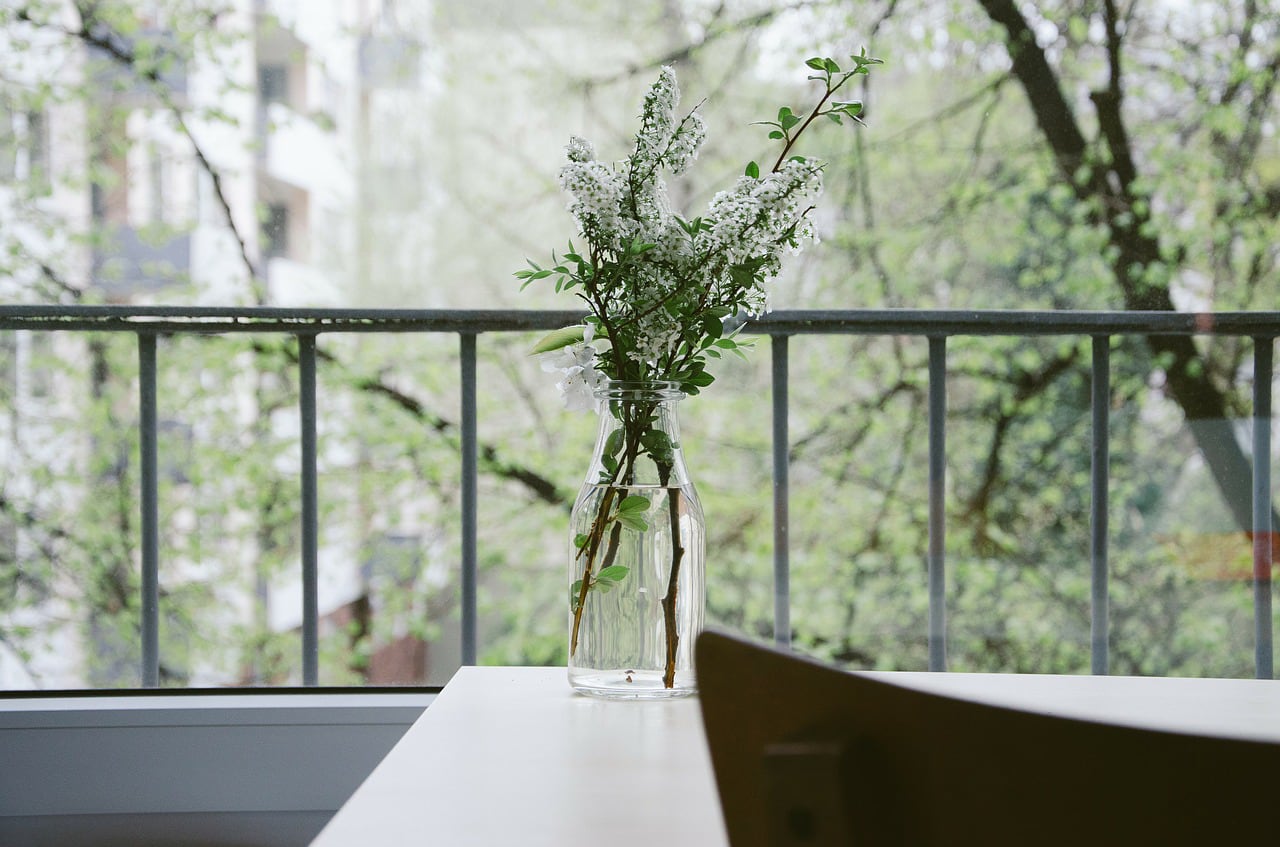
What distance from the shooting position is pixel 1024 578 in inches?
151

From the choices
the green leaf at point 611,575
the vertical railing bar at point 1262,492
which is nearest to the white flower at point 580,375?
the green leaf at point 611,575

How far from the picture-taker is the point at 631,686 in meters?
0.76

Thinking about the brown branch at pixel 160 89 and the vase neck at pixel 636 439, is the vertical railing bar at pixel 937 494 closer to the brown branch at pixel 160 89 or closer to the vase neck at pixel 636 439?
the vase neck at pixel 636 439

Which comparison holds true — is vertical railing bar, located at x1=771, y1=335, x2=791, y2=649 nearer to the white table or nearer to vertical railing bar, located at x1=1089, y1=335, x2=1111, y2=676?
vertical railing bar, located at x1=1089, y1=335, x2=1111, y2=676

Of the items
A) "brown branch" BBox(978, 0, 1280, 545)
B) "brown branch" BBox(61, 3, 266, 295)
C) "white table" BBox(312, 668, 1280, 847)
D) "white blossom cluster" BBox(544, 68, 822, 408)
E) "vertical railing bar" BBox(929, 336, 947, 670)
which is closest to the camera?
"white table" BBox(312, 668, 1280, 847)

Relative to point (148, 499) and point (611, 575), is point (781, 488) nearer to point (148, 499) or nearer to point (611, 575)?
point (611, 575)

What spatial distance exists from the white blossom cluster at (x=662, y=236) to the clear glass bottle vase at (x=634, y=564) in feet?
0.12

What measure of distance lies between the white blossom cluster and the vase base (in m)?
0.20

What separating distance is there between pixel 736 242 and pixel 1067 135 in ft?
11.5

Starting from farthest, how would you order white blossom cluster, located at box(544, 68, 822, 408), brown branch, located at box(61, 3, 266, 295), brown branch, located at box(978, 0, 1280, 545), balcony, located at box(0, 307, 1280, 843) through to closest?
brown branch, located at box(61, 3, 266, 295), brown branch, located at box(978, 0, 1280, 545), balcony, located at box(0, 307, 1280, 843), white blossom cluster, located at box(544, 68, 822, 408)

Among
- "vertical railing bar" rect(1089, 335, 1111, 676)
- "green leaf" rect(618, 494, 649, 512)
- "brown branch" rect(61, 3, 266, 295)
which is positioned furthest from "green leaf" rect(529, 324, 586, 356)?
"brown branch" rect(61, 3, 266, 295)

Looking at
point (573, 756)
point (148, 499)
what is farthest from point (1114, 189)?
point (573, 756)

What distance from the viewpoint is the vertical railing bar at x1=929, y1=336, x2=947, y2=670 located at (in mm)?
1422

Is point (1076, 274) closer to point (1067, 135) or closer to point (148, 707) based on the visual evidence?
point (1067, 135)
